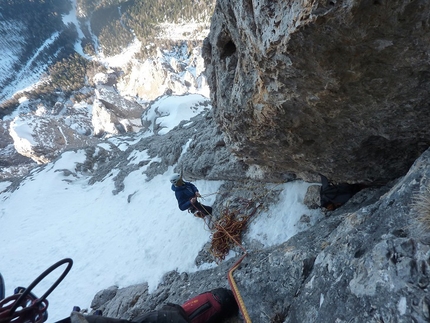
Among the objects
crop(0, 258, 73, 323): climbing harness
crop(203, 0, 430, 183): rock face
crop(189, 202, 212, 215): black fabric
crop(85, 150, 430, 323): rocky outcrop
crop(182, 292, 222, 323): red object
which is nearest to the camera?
crop(85, 150, 430, 323): rocky outcrop

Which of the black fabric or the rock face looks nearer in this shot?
the rock face

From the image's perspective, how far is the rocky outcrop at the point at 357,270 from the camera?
1.72 m

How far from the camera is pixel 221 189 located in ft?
25.4

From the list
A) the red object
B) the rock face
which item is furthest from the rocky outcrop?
the rock face

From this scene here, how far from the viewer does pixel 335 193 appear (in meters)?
4.63

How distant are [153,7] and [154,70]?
54020mm

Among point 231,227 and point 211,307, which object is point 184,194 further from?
point 211,307

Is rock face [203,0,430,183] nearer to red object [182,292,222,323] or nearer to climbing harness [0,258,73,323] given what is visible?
red object [182,292,222,323]

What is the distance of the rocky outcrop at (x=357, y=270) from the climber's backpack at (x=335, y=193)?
0.45 metres

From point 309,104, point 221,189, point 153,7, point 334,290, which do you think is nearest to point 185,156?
point 221,189

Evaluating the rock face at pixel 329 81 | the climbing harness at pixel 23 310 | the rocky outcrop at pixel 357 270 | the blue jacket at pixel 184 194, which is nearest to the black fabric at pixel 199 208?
the blue jacket at pixel 184 194

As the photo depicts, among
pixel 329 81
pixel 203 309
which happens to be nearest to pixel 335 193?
pixel 329 81

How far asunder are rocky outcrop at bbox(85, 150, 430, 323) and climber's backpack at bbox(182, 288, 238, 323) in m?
Result: 0.23

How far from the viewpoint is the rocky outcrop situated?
172 centimetres
